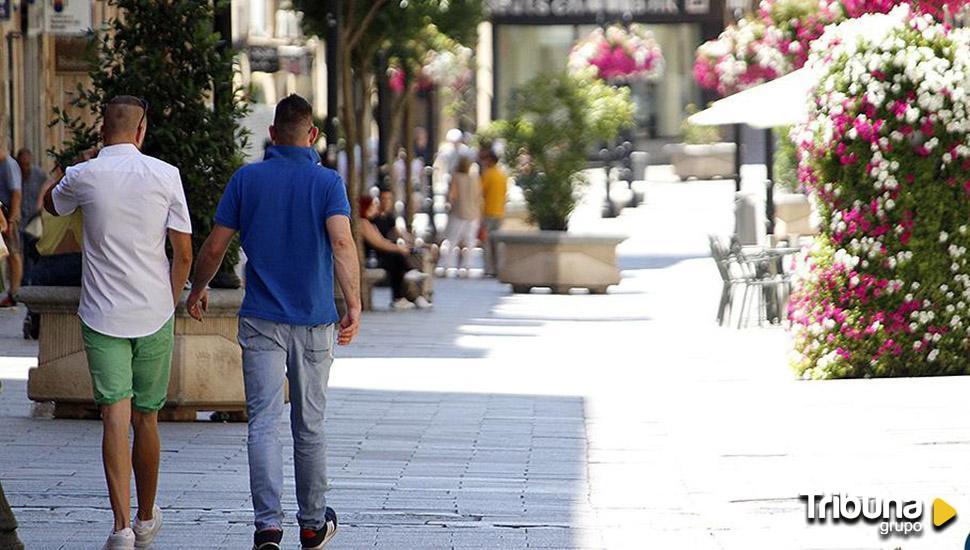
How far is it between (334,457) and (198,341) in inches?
58.3

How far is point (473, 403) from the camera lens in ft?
43.0

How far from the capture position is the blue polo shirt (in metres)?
7.47

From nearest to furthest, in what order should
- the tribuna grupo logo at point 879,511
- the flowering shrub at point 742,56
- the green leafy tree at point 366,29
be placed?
the tribuna grupo logo at point 879,511 < the green leafy tree at point 366,29 < the flowering shrub at point 742,56

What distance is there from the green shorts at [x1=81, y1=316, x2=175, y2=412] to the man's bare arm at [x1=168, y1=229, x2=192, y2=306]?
13 cm

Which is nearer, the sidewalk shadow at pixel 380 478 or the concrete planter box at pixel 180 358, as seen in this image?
the sidewalk shadow at pixel 380 478

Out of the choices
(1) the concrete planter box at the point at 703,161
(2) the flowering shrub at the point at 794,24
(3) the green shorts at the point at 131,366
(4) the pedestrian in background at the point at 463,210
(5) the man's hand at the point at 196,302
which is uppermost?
(2) the flowering shrub at the point at 794,24

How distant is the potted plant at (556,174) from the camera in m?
25.5

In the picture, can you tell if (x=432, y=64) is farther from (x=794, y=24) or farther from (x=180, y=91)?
(x=180, y=91)

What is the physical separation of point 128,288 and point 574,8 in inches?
2099

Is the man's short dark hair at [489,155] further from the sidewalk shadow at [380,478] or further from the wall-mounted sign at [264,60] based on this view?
the sidewalk shadow at [380,478]

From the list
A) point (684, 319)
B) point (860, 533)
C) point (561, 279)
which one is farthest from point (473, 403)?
point (561, 279)

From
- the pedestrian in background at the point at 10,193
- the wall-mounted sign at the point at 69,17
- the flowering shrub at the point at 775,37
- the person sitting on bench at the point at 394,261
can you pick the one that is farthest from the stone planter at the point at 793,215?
the pedestrian in background at the point at 10,193

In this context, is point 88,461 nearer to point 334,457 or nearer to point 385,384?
point 334,457

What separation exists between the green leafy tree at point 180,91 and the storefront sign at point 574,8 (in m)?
48.0
